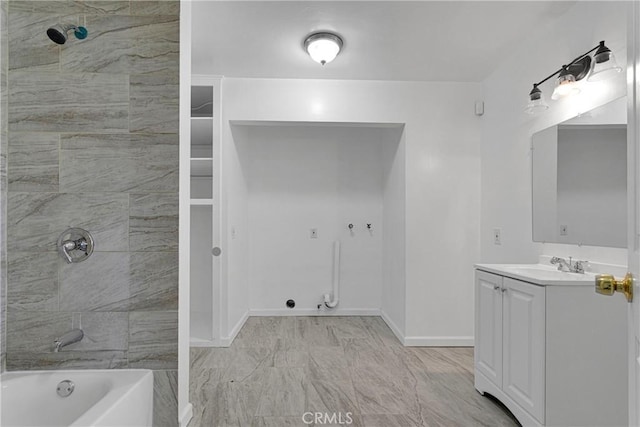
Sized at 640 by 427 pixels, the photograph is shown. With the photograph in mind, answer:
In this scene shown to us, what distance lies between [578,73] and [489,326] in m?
1.59

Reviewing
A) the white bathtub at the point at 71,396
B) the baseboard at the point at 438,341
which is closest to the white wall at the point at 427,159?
the baseboard at the point at 438,341

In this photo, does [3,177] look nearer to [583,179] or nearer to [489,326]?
[489,326]

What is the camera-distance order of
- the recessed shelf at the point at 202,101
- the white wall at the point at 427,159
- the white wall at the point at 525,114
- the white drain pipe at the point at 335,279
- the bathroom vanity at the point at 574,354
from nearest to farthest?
the bathroom vanity at the point at 574,354
the white wall at the point at 525,114
the white wall at the point at 427,159
the recessed shelf at the point at 202,101
the white drain pipe at the point at 335,279

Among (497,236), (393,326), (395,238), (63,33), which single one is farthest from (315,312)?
(63,33)

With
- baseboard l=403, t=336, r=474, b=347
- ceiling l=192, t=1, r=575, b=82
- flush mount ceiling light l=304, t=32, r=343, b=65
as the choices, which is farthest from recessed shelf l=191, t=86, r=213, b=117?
baseboard l=403, t=336, r=474, b=347

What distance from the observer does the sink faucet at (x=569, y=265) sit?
2.08 m

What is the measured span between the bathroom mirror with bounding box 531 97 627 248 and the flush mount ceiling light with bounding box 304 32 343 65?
5.17ft

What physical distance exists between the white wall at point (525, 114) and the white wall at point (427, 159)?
18 cm

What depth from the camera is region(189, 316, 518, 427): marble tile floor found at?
7.02ft

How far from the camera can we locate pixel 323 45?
2.65 meters

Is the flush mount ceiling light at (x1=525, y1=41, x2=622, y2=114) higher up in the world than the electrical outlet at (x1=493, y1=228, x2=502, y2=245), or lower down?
higher up

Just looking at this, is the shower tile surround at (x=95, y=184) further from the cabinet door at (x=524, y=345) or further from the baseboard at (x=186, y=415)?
the cabinet door at (x=524, y=345)

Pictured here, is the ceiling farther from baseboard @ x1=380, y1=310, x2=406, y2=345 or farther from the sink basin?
baseboard @ x1=380, y1=310, x2=406, y2=345

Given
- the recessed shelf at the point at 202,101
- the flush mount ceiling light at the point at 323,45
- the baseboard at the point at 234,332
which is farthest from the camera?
the recessed shelf at the point at 202,101
